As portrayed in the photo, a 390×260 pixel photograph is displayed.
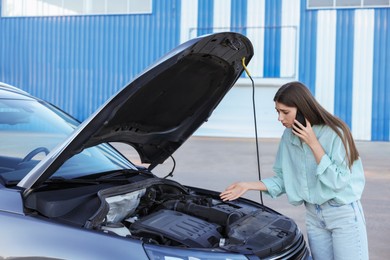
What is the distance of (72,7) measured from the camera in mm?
18078

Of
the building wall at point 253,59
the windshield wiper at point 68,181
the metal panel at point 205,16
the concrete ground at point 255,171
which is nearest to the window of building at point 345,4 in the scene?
the building wall at point 253,59

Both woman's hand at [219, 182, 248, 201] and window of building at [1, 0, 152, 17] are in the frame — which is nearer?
woman's hand at [219, 182, 248, 201]

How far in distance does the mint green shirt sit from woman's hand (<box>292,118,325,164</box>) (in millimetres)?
36

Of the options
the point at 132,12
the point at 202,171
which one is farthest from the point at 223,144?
the point at 132,12

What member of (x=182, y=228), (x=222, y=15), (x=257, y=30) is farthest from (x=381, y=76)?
(x=182, y=228)

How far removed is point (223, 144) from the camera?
47.5 feet

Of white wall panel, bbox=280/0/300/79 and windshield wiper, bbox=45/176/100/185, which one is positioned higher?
white wall panel, bbox=280/0/300/79

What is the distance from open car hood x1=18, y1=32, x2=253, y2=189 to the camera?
2102mm

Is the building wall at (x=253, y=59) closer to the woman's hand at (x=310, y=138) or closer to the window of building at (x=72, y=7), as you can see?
the window of building at (x=72, y=7)

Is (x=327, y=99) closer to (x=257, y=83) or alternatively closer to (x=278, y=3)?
(x=257, y=83)

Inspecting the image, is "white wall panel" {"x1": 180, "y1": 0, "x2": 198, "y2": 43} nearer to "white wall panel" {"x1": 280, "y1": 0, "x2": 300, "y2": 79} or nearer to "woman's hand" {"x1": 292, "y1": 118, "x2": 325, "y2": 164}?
"white wall panel" {"x1": 280, "y1": 0, "x2": 300, "y2": 79}

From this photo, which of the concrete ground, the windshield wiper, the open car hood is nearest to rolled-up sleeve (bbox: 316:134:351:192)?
the open car hood

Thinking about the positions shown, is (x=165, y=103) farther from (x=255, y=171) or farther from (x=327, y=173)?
(x=255, y=171)

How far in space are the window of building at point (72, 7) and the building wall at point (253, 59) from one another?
0.25 m
